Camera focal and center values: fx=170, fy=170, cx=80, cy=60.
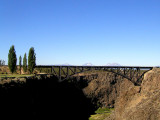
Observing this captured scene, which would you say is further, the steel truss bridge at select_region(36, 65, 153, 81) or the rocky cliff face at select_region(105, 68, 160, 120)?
the steel truss bridge at select_region(36, 65, 153, 81)

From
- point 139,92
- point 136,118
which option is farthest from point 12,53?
point 136,118

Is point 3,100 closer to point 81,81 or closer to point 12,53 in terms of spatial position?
point 12,53

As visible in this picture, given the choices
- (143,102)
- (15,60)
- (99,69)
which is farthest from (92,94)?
(143,102)

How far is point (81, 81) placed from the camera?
80750 mm

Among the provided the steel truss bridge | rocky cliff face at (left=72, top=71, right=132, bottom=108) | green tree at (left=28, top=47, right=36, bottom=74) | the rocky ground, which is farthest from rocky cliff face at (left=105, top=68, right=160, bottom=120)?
rocky cliff face at (left=72, top=71, right=132, bottom=108)

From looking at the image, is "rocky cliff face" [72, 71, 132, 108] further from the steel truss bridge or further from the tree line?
the tree line

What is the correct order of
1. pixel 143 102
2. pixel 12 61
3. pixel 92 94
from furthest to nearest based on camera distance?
pixel 92 94
pixel 12 61
pixel 143 102

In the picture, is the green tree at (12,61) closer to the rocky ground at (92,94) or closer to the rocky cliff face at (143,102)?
the rocky ground at (92,94)

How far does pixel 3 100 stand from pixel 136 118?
62.9 ft

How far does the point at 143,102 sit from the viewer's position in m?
24.7

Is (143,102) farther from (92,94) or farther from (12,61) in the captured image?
(92,94)

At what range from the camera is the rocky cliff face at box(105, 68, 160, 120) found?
69.7 feet

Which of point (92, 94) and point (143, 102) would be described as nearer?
point (143, 102)

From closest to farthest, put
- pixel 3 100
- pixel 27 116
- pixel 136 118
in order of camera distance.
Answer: pixel 136 118 < pixel 3 100 < pixel 27 116
